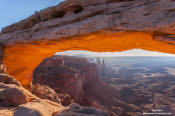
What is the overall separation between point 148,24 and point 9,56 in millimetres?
6022

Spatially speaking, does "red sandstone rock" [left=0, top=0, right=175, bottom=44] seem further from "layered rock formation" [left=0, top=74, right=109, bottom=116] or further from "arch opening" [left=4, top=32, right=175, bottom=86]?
"layered rock formation" [left=0, top=74, right=109, bottom=116]

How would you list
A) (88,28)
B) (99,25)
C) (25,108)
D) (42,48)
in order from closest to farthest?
1. (25,108)
2. (99,25)
3. (88,28)
4. (42,48)

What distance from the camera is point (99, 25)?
9.53 ft

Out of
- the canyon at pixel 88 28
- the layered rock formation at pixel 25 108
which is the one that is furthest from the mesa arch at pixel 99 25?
the layered rock formation at pixel 25 108

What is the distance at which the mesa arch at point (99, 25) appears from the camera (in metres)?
2.43

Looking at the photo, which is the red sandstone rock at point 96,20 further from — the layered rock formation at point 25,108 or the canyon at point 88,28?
the layered rock formation at point 25,108

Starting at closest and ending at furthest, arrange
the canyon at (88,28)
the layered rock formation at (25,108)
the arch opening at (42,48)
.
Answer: the layered rock formation at (25,108) → the canyon at (88,28) → the arch opening at (42,48)

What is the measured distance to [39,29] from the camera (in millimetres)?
3971

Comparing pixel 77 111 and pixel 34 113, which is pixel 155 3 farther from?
pixel 34 113

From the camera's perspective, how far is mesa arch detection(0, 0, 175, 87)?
7.98 ft

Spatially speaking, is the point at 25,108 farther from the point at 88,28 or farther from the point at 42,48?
the point at 42,48

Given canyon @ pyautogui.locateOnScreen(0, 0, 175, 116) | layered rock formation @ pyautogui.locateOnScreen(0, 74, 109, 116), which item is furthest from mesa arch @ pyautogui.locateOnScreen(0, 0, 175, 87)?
layered rock formation @ pyautogui.locateOnScreen(0, 74, 109, 116)

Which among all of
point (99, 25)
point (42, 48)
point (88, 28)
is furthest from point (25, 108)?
point (42, 48)

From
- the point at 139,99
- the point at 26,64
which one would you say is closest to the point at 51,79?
the point at 26,64
